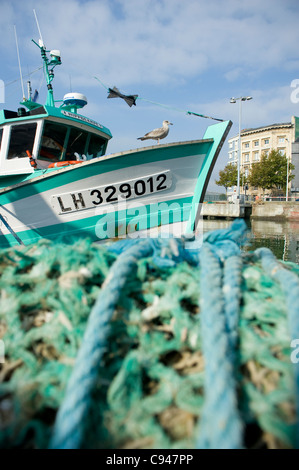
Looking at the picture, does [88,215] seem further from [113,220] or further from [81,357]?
[81,357]

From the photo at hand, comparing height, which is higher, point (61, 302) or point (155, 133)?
point (155, 133)

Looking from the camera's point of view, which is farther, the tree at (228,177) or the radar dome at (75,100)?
the tree at (228,177)

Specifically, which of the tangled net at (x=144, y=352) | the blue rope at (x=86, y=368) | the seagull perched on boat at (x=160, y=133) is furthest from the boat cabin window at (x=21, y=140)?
the blue rope at (x=86, y=368)

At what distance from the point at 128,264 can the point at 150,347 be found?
1.07 feet

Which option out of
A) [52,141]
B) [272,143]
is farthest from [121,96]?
[272,143]

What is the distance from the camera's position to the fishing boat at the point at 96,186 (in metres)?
4.98

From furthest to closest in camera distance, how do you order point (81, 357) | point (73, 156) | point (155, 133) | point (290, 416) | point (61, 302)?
point (73, 156) → point (155, 133) → point (61, 302) → point (81, 357) → point (290, 416)

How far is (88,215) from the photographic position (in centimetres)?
522

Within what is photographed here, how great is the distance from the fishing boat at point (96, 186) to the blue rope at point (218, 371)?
428cm

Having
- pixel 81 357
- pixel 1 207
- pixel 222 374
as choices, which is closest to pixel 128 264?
pixel 81 357

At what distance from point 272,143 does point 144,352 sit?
6251 cm

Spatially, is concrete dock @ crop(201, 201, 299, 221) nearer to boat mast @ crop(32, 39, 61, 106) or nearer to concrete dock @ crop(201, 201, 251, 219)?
concrete dock @ crop(201, 201, 251, 219)

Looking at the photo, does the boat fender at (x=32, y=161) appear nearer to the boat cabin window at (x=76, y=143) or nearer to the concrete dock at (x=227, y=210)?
the boat cabin window at (x=76, y=143)

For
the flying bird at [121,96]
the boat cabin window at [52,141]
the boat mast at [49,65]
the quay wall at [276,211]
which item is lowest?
the quay wall at [276,211]
